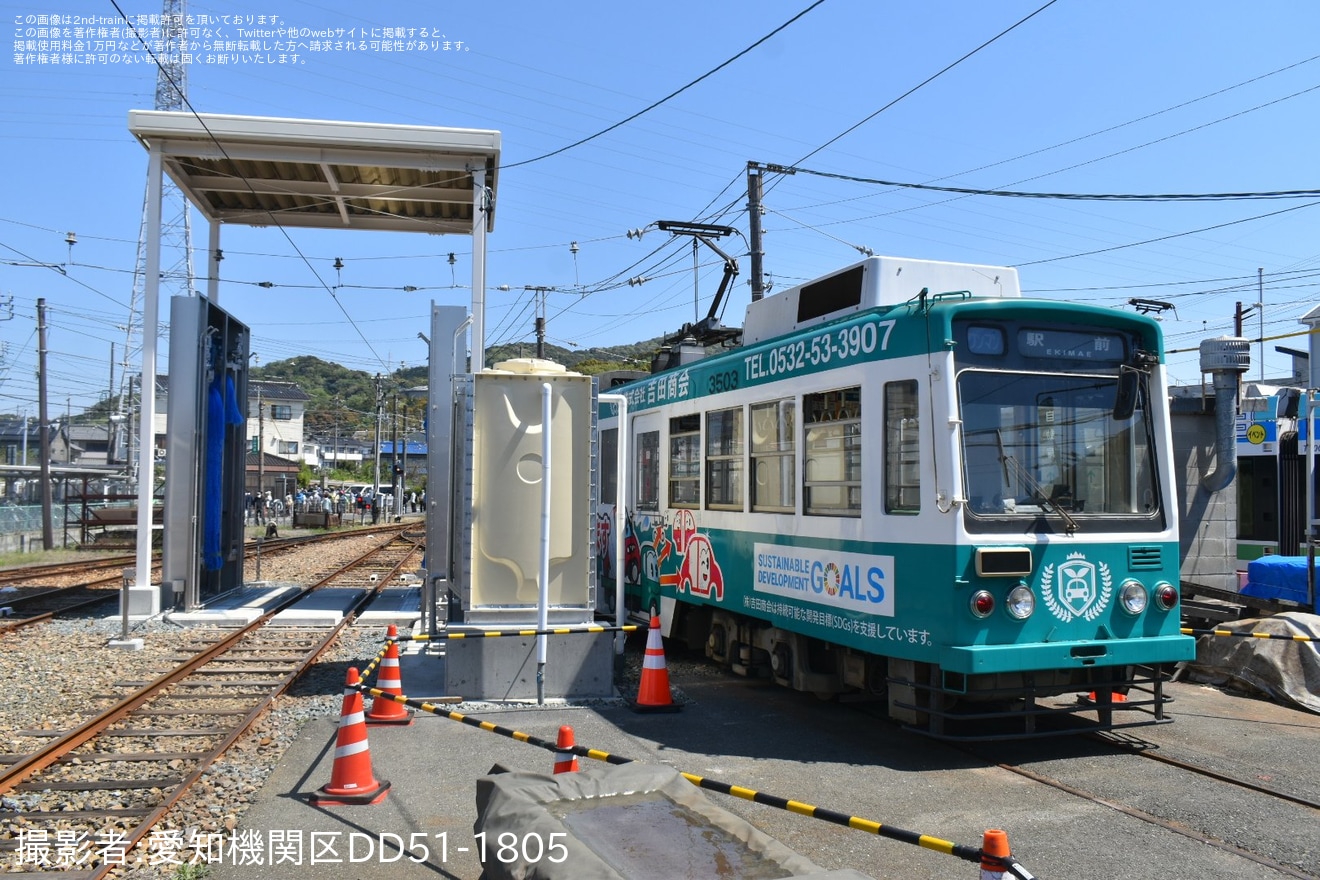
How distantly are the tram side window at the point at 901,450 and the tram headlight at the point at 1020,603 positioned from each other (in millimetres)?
816

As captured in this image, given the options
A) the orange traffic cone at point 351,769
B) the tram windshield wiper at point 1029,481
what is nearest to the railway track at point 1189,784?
the tram windshield wiper at point 1029,481

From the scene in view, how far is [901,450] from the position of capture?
23.2 feet

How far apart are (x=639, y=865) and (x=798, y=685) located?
5.23m

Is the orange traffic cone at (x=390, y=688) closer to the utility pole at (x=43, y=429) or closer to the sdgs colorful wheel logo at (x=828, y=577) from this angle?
the sdgs colorful wheel logo at (x=828, y=577)

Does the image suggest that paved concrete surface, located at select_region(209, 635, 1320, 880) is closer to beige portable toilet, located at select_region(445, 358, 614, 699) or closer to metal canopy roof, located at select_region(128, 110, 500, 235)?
beige portable toilet, located at select_region(445, 358, 614, 699)

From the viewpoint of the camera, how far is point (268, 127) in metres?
13.5

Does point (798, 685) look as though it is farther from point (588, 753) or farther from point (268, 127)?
point (268, 127)

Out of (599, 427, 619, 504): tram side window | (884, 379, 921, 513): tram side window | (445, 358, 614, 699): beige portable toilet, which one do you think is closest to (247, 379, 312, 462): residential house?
(599, 427, 619, 504): tram side window

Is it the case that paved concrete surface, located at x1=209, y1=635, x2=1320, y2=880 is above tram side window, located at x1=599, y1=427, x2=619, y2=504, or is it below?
below

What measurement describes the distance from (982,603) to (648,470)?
5.49 meters

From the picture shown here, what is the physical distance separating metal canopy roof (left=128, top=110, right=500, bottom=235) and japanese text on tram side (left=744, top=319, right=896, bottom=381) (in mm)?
6452

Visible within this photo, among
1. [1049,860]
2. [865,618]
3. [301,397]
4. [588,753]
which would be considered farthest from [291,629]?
[301,397]

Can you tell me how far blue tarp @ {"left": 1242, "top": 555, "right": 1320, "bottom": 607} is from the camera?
412 inches

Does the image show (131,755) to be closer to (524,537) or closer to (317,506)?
(524,537)
